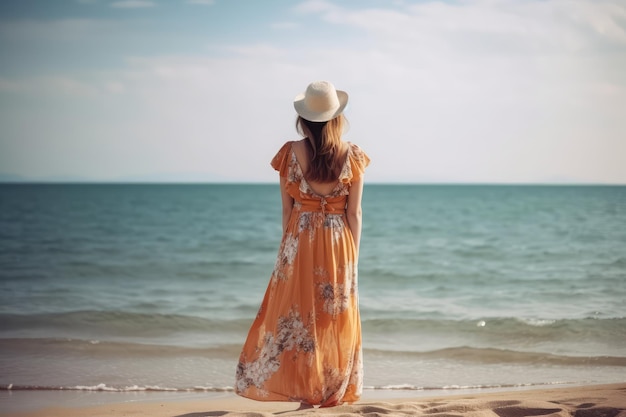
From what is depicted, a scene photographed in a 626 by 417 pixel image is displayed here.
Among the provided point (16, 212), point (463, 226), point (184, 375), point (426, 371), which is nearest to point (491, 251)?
point (463, 226)

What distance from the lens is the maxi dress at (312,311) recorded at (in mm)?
3736

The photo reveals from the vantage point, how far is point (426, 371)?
19.6ft

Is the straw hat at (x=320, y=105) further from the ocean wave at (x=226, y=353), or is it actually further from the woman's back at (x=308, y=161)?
the ocean wave at (x=226, y=353)

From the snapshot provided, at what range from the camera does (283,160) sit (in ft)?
12.5

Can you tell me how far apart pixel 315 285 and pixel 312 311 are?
0.48 ft

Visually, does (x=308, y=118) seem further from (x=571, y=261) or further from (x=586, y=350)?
(x=571, y=261)

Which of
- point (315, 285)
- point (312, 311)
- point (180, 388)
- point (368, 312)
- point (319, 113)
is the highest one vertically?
point (319, 113)

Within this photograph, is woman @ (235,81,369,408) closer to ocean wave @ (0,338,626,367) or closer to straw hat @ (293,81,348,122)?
straw hat @ (293,81,348,122)

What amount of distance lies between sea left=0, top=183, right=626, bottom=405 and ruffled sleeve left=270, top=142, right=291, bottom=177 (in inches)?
91.9

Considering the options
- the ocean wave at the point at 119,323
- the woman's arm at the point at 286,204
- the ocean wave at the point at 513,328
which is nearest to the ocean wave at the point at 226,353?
the ocean wave at the point at 513,328

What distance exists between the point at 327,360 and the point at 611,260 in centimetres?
1145

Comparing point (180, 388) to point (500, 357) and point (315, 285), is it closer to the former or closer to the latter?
point (315, 285)

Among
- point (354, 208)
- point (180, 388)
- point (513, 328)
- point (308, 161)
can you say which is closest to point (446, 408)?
point (354, 208)

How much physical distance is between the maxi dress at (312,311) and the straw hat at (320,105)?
0.82ft
